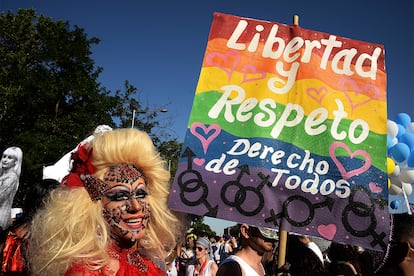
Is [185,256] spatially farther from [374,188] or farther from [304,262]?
[374,188]

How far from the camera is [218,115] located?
2.63 metres

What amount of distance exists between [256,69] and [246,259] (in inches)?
66.7

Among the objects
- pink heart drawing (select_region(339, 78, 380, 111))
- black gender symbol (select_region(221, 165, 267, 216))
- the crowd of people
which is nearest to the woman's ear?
the crowd of people

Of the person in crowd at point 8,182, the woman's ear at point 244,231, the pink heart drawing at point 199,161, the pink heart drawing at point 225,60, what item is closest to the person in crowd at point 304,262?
the woman's ear at point 244,231

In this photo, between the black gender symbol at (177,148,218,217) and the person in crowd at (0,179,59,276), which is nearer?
the black gender symbol at (177,148,218,217)

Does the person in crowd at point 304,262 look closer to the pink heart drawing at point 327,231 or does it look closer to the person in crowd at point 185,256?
the pink heart drawing at point 327,231

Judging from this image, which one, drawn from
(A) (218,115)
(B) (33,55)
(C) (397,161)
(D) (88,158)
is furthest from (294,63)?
(B) (33,55)

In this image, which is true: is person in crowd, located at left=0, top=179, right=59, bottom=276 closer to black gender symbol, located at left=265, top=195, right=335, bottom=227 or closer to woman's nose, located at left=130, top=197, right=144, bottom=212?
woman's nose, located at left=130, top=197, right=144, bottom=212

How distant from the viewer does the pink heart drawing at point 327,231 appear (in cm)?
248

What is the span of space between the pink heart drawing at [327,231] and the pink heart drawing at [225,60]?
3.76ft

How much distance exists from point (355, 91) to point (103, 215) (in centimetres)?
187

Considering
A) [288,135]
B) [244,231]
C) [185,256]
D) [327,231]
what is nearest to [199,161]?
[288,135]

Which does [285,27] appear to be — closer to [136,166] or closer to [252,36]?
[252,36]

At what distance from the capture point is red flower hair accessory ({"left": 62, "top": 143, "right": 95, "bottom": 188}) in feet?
8.56
